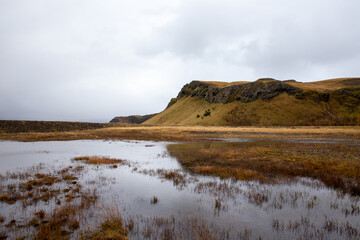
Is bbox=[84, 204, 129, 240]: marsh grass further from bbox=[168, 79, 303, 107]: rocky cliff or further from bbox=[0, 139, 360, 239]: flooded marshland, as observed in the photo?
bbox=[168, 79, 303, 107]: rocky cliff

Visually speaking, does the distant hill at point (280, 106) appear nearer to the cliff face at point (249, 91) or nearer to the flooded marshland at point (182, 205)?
the cliff face at point (249, 91)

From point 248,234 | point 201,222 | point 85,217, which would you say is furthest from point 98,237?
point 248,234

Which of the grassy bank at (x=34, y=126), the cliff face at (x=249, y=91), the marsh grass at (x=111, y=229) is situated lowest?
the marsh grass at (x=111, y=229)

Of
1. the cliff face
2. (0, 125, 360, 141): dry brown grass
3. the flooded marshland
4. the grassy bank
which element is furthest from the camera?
the cliff face

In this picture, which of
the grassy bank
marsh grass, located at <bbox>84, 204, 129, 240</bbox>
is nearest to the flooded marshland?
marsh grass, located at <bbox>84, 204, 129, 240</bbox>

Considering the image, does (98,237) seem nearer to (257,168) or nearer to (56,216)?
(56,216)

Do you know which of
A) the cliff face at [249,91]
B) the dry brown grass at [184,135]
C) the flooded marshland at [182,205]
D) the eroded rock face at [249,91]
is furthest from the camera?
the eroded rock face at [249,91]

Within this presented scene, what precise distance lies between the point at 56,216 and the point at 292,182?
12573 millimetres

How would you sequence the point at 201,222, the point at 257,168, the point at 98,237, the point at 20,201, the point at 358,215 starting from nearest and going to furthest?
the point at 98,237
the point at 201,222
the point at 358,215
the point at 20,201
the point at 257,168

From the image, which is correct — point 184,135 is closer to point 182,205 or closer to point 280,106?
point 182,205

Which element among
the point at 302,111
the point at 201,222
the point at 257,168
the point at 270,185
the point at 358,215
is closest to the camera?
the point at 201,222

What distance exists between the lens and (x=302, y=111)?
11088 centimetres

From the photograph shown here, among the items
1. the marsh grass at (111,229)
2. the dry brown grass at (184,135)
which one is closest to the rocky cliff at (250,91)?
the dry brown grass at (184,135)

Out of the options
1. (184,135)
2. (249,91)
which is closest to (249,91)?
(249,91)
